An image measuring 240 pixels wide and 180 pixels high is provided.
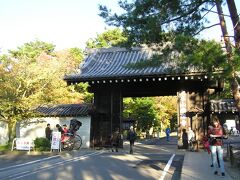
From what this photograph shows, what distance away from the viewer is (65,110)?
86.5 ft

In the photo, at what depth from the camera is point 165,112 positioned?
51875 millimetres

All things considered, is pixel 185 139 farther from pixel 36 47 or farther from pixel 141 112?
pixel 36 47

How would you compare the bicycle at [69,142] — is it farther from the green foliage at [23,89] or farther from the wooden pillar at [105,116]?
the green foliage at [23,89]

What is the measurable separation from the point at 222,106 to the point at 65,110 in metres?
11.6

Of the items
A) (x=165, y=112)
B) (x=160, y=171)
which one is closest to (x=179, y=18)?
(x=160, y=171)

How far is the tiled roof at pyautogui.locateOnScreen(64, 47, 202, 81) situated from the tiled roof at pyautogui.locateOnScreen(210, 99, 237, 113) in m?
4.04

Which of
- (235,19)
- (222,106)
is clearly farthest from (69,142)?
(235,19)

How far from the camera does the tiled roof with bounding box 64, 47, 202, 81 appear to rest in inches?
843

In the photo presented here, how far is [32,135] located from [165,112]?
28.2 m

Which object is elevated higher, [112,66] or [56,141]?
[112,66]

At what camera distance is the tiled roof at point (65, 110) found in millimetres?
25163

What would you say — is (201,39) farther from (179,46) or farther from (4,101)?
(4,101)

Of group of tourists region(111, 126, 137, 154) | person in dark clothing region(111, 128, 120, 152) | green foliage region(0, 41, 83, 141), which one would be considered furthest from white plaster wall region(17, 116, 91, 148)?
person in dark clothing region(111, 128, 120, 152)

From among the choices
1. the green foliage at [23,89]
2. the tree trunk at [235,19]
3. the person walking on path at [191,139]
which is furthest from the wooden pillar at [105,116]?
the tree trunk at [235,19]
